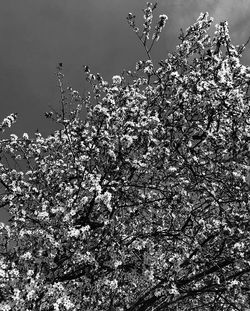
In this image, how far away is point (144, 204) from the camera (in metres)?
8.35

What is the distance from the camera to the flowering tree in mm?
6930

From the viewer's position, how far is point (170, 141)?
877cm

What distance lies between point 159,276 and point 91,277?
138cm

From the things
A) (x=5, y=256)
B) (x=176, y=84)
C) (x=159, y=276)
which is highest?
(x=176, y=84)

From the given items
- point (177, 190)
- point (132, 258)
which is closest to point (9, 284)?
point (132, 258)

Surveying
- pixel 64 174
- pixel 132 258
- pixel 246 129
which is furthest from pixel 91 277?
pixel 246 129

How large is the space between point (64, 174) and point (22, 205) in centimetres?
164

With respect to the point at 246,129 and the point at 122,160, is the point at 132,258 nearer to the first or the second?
the point at 122,160

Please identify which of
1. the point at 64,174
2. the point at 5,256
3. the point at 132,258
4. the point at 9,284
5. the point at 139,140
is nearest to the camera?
the point at 9,284

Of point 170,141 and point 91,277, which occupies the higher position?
point 170,141

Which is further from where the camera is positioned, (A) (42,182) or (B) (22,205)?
(A) (42,182)

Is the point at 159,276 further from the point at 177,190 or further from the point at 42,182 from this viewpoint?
the point at 42,182

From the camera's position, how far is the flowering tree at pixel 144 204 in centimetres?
693

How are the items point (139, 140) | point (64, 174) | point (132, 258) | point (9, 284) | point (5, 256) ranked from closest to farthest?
1. point (9, 284)
2. point (5, 256)
3. point (132, 258)
4. point (139, 140)
5. point (64, 174)
